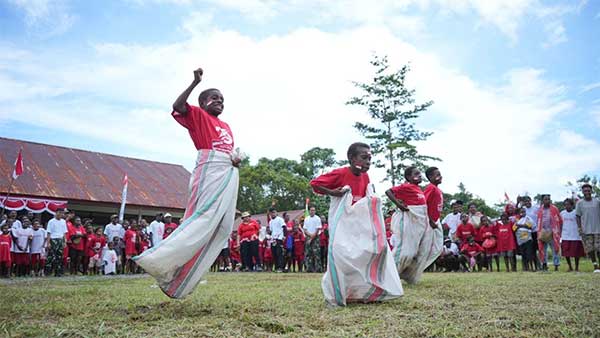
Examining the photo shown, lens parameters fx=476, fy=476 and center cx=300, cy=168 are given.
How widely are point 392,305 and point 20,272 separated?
572 inches

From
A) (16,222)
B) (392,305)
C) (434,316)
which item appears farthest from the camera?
(16,222)

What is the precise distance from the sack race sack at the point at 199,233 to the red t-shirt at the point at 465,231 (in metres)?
11.8

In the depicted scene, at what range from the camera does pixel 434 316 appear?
12.6 ft

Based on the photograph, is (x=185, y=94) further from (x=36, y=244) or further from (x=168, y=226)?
(x=36, y=244)

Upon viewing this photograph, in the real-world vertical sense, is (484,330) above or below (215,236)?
below

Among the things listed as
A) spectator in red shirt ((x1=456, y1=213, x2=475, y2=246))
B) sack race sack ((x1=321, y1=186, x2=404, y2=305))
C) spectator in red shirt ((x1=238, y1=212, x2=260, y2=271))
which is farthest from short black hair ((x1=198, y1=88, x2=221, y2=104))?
spectator in red shirt ((x1=238, y1=212, x2=260, y2=271))

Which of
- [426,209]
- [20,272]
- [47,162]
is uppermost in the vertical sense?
[47,162]

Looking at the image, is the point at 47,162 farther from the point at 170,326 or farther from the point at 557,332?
the point at 557,332

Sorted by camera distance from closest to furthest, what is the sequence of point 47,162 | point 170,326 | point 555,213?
point 170,326, point 555,213, point 47,162

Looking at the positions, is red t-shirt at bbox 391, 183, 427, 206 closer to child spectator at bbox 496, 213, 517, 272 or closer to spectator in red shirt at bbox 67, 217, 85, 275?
child spectator at bbox 496, 213, 517, 272

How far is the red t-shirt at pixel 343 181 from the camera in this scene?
17.4 ft

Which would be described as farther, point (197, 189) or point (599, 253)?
point (599, 253)

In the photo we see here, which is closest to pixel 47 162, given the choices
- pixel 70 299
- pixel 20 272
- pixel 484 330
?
pixel 20 272

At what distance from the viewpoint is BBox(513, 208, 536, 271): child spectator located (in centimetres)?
1315
